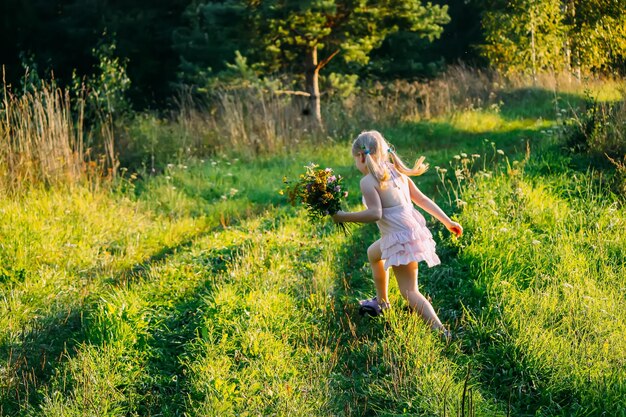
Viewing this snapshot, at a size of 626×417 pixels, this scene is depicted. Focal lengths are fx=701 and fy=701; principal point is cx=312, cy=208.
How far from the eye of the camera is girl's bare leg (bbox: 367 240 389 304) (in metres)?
4.84

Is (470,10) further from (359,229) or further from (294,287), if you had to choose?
(294,287)

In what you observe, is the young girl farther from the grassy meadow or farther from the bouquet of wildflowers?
the grassy meadow

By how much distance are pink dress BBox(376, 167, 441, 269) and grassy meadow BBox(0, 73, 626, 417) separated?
403 mm

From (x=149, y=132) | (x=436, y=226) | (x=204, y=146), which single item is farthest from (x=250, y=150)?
(x=436, y=226)

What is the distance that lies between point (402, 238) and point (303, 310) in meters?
0.93

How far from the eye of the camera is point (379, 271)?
16.0 feet

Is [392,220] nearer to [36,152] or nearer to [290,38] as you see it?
[36,152]

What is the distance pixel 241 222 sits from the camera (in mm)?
7559

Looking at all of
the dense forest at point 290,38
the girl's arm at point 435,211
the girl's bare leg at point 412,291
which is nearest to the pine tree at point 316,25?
the dense forest at point 290,38

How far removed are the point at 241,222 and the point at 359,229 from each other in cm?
127

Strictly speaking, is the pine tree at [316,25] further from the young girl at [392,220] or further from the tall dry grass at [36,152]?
the young girl at [392,220]

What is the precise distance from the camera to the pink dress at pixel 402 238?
4648 millimetres

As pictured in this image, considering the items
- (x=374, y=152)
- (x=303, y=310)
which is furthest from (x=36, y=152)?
(x=374, y=152)

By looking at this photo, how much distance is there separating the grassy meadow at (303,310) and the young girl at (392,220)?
283mm
